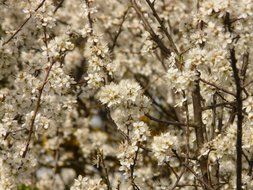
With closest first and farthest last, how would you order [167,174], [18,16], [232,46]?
1. [232,46]
2. [167,174]
3. [18,16]

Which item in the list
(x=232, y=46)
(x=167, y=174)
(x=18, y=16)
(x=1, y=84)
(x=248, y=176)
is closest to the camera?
(x=232, y=46)

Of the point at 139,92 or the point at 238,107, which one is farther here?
the point at 139,92

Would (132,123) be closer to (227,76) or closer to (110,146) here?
(227,76)

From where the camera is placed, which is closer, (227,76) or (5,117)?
(227,76)

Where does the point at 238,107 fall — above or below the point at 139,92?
below

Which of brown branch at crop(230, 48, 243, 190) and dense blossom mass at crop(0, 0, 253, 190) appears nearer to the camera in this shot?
brown branch at crop(230, 48, 243, 190)

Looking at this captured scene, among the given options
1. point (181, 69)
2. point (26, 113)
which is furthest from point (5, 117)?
point (181, 69)

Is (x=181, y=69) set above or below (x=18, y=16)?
below

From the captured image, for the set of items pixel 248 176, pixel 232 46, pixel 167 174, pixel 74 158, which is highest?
pixel 74 158

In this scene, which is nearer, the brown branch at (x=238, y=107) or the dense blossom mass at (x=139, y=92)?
the brown branch at (x=238, y=107)

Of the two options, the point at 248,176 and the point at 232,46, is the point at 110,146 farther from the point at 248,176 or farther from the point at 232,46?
the point at 232,46
